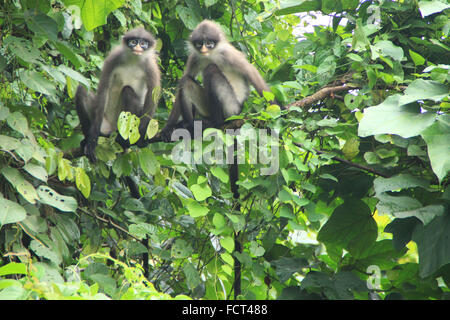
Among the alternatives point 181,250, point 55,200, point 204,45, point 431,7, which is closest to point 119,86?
point 204,45

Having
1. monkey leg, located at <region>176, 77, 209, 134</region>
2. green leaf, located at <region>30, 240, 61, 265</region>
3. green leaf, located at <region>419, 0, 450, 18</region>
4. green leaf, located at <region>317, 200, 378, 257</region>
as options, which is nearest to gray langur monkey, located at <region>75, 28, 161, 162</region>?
monkey leg, located at <region>176, 77, 209, 134</region>

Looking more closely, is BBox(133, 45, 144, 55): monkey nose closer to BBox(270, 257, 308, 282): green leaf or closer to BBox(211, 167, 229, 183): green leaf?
BBox(211, 167, 229, 183): green leaf

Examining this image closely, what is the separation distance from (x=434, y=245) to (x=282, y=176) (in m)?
0.94

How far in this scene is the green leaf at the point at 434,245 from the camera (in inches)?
106

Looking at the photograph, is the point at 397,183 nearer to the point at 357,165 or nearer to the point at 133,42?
the point at 357,165

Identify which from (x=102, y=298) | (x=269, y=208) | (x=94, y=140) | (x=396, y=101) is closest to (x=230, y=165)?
(x=269, y=208)

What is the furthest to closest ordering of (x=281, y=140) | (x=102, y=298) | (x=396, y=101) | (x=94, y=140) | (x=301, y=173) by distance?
(x=94, y=140) < (x=301, y=173) < (x=281, y=140) < (x=396, y=101) < (x=102, y=298)

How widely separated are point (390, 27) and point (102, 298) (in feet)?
9.40

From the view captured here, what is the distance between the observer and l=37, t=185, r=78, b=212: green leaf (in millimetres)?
2945

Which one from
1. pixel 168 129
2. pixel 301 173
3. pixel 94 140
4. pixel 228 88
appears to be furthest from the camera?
pixel 228 88

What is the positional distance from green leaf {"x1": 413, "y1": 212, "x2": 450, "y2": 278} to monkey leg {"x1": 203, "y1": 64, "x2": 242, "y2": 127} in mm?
2077

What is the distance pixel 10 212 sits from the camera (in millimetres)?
2658

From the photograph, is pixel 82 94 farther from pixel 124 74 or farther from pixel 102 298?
pixel 102 298

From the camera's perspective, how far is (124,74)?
500cm
